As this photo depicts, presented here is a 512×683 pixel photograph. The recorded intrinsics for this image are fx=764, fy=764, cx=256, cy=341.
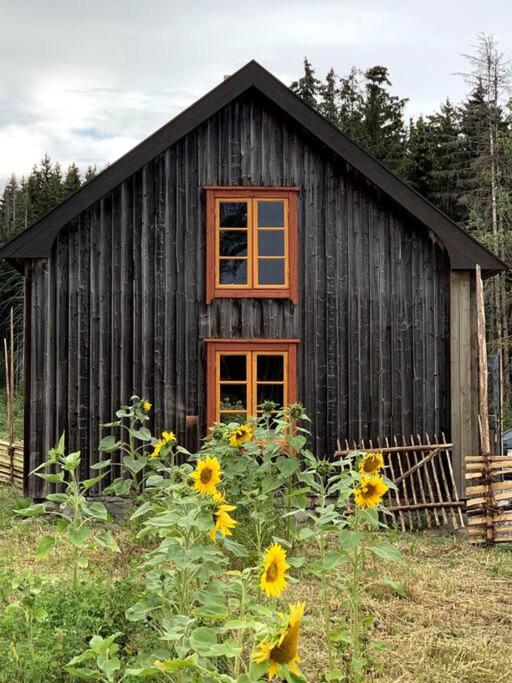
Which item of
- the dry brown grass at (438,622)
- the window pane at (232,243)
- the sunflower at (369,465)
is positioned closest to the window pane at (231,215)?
the window pane at (232,243)

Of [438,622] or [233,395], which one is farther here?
[233,395]

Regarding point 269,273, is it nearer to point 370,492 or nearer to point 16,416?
point 370,492

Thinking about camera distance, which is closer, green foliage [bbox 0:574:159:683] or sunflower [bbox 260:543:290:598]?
sunflower [bbox 260:543:290:598]

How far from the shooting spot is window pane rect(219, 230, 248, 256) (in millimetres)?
11062

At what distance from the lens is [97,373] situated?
35.5 ft

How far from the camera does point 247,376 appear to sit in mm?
10945

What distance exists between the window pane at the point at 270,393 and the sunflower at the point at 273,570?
7.70 metres

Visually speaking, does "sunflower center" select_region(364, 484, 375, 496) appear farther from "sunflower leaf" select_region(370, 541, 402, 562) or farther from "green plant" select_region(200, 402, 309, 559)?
"green plant" select_region(200, 402, 309, 559)

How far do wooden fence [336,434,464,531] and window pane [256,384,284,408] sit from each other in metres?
1.09

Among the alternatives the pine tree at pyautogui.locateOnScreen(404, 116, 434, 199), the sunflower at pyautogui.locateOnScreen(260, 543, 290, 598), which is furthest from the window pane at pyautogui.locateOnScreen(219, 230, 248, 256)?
the pine tree at pyautogui.locateOnScreen(404, 116, 434, 199)

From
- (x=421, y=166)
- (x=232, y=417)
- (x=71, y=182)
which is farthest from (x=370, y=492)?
(x=71, y=182)

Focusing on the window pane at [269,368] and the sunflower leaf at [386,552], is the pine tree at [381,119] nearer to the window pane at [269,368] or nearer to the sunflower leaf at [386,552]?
the window pane at [269,368]

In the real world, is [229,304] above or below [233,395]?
above

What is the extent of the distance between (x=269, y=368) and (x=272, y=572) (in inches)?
308
